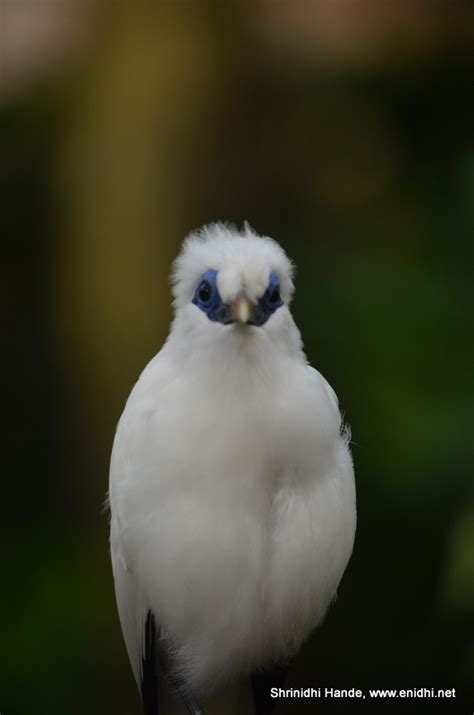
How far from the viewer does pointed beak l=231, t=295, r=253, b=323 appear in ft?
3.67

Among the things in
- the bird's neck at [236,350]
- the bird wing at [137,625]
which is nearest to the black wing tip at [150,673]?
the bird wing at [137,625]

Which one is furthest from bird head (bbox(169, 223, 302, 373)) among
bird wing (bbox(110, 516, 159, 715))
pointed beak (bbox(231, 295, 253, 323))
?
bird wing (bbox(110, 516, 159, 715))

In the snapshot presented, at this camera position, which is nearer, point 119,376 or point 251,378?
point 251,378

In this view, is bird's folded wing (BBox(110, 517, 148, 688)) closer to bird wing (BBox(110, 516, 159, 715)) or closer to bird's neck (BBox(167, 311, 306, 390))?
bird wing (BBox(110, 516, 159, 715))

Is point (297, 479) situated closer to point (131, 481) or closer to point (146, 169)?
point (131, 481)

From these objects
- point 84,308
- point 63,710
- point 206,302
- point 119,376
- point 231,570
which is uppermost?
point 84,308

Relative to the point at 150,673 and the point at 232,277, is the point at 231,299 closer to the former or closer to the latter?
the point at 232,277

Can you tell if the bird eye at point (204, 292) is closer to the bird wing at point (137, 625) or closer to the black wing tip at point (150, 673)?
the bird wing at point (137, 625)

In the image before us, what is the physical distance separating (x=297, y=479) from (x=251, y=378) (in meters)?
0.13

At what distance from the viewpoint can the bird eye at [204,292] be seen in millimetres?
1168

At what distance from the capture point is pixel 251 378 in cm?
121

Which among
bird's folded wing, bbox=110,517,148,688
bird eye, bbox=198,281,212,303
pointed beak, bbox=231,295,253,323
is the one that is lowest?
bird's folded wing, bbox=110,517,148,688

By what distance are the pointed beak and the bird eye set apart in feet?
0.16

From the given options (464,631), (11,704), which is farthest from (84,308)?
(464,631)
